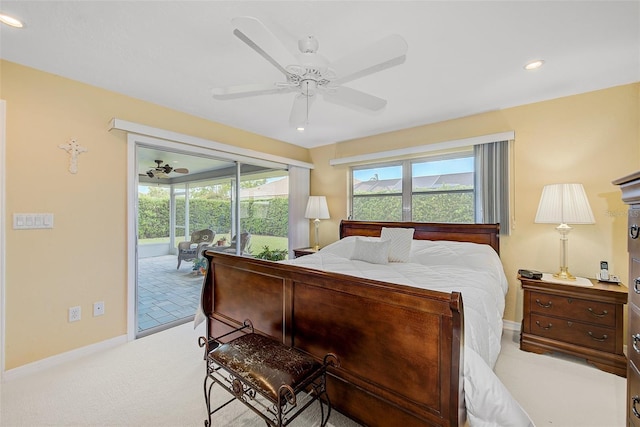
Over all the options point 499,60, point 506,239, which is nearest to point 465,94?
point 499,60

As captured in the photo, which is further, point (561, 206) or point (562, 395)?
point (561, 206)

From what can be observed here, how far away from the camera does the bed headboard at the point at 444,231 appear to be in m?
3.04

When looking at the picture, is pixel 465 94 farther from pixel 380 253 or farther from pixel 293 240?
pixel 293 240

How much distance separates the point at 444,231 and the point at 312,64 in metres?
2.60

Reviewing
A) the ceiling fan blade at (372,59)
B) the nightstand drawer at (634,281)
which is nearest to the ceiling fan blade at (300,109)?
the ceiling fan blade at (372,59)

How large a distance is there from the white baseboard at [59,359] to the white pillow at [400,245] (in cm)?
295

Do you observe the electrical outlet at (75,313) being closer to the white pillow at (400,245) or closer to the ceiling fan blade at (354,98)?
the ceiling fan blade at (354,98)

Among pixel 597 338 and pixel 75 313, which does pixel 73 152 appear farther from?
pixel 597 338

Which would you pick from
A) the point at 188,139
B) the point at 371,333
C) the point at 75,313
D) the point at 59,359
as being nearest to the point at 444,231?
the point at 371,333

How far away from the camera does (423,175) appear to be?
3.73 m

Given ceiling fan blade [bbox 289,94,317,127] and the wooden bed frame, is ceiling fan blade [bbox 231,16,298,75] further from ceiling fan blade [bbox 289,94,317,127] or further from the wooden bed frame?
the wooden bed frame

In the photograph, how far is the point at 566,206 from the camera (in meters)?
2.44

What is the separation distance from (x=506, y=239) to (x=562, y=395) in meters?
1.54

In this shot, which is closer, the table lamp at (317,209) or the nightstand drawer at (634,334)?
the nightstand drawer at (634,334)
